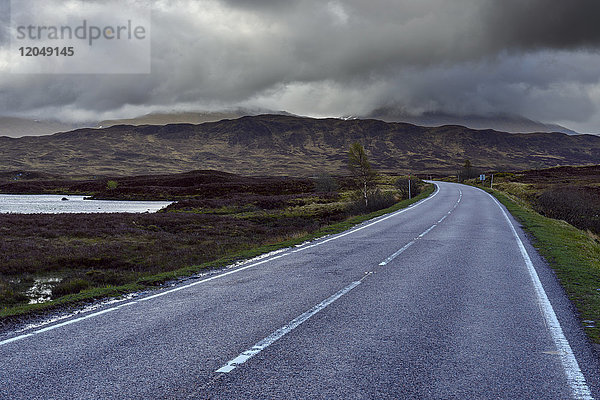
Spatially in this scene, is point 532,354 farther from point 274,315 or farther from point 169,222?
point 169,222

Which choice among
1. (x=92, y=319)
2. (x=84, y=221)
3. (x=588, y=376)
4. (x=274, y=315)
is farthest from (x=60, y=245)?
(x=588, y=376)

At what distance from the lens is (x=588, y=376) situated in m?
5.04

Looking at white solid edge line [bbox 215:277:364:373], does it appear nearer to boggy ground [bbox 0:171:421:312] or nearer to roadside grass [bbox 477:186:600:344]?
roadside grass [bbox 477:186:600:344]

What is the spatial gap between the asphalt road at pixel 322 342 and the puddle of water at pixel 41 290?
4.45 m

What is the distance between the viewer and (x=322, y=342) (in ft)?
20.0

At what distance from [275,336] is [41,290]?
394 inches

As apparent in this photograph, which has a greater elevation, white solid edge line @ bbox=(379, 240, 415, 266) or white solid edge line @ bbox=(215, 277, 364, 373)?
white solid edge line @ bbox=(215, 277, 364, 373)

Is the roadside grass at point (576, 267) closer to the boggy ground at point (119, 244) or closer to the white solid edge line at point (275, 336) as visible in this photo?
the white solid edge line at point (275, 336)

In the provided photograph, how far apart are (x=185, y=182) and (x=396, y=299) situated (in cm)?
8105

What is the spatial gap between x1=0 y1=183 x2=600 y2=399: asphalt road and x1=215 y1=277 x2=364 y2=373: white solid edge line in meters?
0.03

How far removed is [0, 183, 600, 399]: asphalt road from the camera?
4.75 m

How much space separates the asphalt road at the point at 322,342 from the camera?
475 cm

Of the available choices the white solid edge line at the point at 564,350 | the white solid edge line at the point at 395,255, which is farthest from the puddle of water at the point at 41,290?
the white solid edge line at the point at 564,350

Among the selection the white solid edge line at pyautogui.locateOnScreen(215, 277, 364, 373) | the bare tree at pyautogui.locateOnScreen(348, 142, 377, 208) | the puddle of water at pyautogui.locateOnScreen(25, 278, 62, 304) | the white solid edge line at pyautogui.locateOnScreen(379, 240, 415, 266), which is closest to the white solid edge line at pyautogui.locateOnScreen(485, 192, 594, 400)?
the white solid edge line at pyautogui.locateOnScreen(215, 277, 364, 373)
